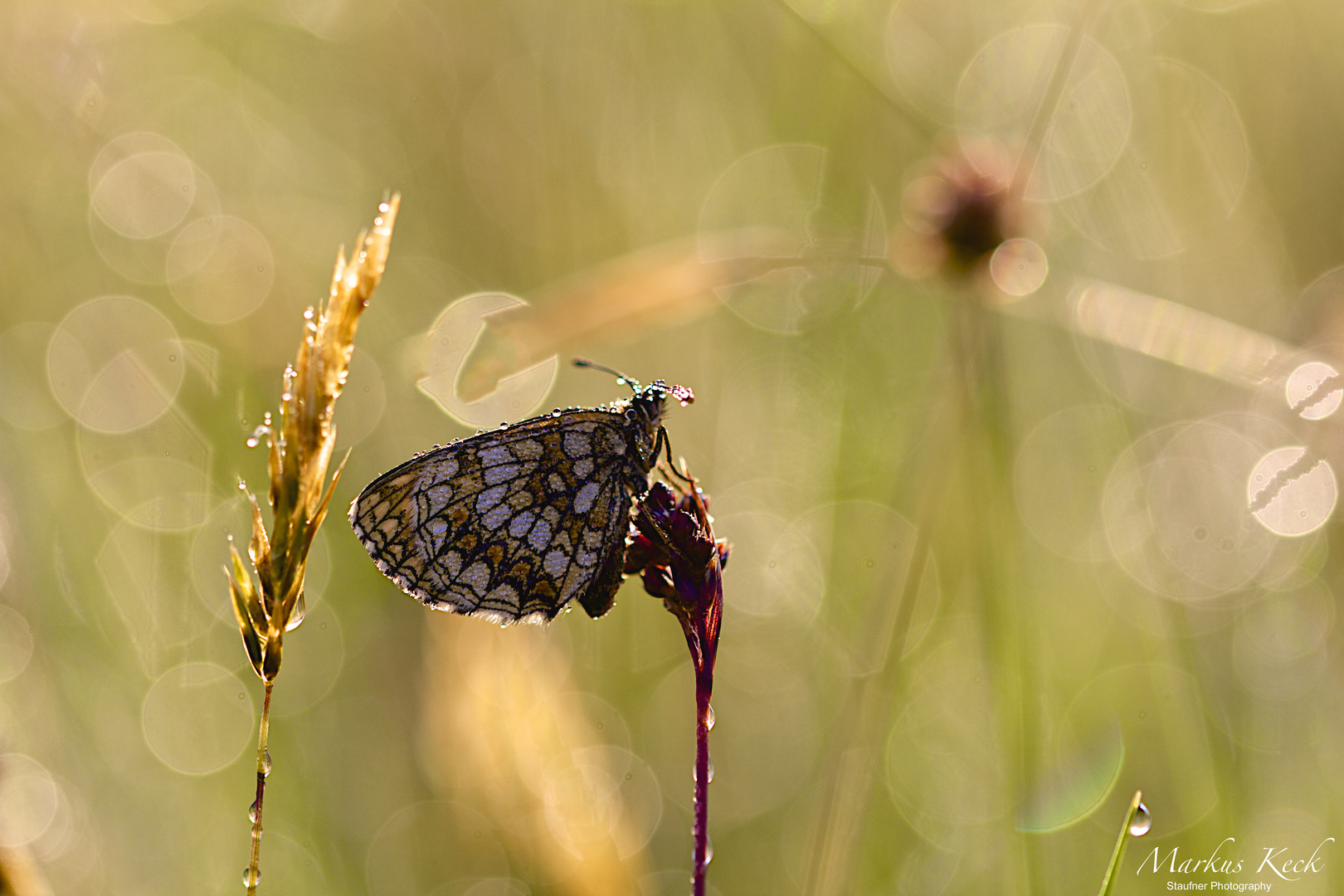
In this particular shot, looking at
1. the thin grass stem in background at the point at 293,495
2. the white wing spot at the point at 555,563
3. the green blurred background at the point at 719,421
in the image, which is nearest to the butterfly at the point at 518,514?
the white wing spot at the point at 555,563

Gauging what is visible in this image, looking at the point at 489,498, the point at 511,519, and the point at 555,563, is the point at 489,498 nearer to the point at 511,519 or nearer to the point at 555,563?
the point at 511,519

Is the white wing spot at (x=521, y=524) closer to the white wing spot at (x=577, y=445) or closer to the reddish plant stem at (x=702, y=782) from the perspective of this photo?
the white wing spot at (x=577, y=445)

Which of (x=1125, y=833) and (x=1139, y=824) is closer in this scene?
(x=1125, y=833)

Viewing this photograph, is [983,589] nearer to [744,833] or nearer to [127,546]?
[744,833]

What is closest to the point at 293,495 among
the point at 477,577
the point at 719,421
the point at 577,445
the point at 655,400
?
the point at 477,577

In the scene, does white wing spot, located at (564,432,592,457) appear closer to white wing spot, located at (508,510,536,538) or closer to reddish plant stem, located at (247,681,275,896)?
white wing spot, located at (508,510,536,538)

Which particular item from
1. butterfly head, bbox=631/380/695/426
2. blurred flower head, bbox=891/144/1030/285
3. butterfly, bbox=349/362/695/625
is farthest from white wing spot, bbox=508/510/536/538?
blurred flower head, bbox=891/144/1030/285

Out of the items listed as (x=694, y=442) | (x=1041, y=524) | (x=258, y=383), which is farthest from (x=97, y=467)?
(x=1041, y=524)
